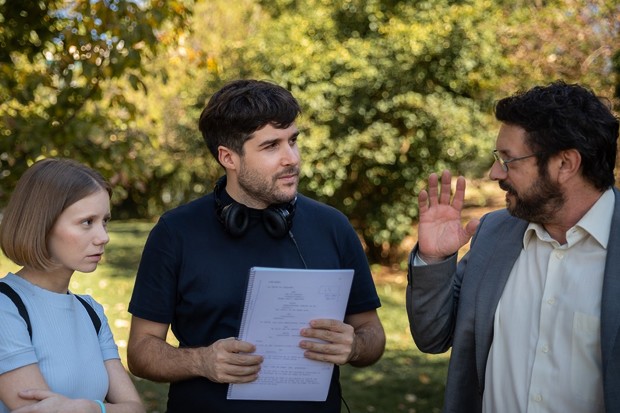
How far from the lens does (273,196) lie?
9.93ft

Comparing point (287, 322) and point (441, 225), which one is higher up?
point (441, 225)

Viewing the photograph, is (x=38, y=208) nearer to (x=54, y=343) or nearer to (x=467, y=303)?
(x=54, y=343)

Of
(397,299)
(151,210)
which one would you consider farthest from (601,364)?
(151,210)

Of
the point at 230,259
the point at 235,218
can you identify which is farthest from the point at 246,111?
the point at 230,259

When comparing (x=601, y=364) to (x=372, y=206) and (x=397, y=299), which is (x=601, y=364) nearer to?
(x=397, y=299)

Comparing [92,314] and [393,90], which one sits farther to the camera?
[393,90]

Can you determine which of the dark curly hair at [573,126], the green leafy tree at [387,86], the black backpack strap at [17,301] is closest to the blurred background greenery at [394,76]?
the green leafy tree at [387,86]

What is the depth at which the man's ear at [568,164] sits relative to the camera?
2814 millimetres

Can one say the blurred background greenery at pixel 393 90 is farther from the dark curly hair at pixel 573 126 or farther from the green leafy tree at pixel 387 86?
the dark curly hair at pixel 573 126

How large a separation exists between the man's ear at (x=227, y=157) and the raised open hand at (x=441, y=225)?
2.45 feet

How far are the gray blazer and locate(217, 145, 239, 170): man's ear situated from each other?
79 cm

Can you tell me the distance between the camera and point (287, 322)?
2.85 metres

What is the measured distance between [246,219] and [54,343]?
0.92 m

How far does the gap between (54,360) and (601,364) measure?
179 centimetres
